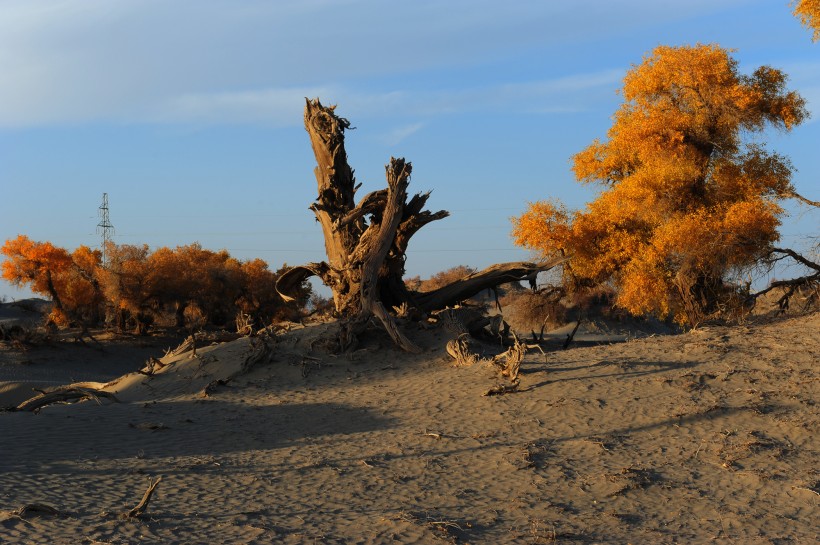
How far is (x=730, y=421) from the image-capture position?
12148mm

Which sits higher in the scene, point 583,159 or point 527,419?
point 583,159

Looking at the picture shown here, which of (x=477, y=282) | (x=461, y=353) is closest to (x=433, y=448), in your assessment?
(x=461, y=353)

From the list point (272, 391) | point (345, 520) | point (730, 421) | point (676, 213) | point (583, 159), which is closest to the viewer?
point (345, 520)

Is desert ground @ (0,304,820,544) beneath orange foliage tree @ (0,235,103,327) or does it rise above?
beneath

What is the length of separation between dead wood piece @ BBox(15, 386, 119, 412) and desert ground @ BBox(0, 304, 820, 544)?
232 mm

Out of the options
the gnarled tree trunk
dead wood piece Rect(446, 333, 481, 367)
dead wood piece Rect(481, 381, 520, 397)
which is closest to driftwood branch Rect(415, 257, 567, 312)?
the gnarled tree trunk

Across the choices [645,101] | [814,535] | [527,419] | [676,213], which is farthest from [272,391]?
[645,101]

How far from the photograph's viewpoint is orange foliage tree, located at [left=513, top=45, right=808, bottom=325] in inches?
900

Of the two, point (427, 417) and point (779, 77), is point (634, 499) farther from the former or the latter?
point (779, 77)

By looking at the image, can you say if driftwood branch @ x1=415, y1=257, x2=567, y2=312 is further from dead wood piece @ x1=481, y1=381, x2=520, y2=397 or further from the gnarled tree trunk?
dead wood piece @ x1=481, y1=381, x2=520, y2=397

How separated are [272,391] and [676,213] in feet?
44.3

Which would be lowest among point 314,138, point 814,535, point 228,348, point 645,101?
point 814,535

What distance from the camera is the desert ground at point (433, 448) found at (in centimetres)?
846

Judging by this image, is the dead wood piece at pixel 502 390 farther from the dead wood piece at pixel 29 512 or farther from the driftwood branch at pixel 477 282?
the dead wood piece at pixel 29 512
